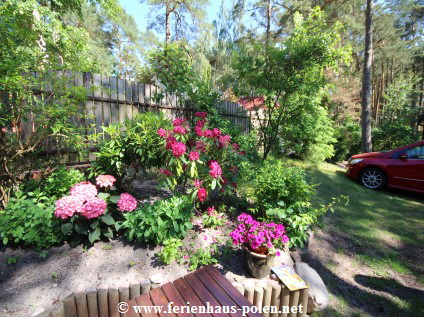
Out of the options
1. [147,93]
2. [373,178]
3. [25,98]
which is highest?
[147,93]

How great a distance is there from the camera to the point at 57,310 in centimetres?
159

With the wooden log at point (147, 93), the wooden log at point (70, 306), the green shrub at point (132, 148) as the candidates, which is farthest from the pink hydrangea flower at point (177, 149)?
the wooden log at point (147, 93)

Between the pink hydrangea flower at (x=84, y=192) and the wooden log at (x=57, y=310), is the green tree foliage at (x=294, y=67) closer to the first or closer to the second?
the pink hydrangea flower at (x=84, y=192)

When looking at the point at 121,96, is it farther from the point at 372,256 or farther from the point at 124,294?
the point at 372,256

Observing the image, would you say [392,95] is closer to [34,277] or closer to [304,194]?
[304,194]

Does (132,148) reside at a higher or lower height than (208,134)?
lower

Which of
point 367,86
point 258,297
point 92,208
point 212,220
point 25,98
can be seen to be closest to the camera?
point 258,297

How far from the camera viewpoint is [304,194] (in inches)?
104

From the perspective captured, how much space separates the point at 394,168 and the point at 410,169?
11.2 inches

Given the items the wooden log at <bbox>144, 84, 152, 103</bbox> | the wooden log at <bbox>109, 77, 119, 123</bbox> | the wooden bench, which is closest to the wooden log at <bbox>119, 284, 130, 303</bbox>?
the wooden bench

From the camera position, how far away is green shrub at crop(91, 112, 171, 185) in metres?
2.73

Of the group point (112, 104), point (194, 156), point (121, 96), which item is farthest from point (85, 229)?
point (121, 96)

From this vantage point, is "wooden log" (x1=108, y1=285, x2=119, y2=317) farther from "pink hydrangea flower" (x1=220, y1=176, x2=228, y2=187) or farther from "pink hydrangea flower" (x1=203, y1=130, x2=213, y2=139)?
"pink hydrangea flower" (x1=203, y1=130, x2=213, y2=139)

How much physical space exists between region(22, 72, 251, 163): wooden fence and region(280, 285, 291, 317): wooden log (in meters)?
2.93
